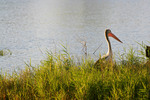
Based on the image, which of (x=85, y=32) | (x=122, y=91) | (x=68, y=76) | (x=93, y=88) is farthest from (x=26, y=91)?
(x=85, y=32)

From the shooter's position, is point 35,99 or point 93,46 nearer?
point 35,99

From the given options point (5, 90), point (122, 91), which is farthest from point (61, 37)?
point (122, 91)

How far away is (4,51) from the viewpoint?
12.3 metres

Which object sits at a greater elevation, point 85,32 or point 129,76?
point 85,32

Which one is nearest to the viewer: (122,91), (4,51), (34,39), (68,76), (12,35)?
(122,91)

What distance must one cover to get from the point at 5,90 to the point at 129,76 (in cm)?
228

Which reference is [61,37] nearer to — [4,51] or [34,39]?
[34,39]

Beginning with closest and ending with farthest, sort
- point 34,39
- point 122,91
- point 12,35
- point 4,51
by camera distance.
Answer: point 122,91, point 4,51, point 34,39, point 12,35

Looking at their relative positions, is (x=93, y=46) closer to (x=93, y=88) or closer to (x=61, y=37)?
(x=61, y=37)

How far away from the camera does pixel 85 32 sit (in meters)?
16.9

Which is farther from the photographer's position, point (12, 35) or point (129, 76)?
point (12, 35)

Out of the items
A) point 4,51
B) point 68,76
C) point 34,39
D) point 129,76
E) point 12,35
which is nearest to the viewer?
point 129,76

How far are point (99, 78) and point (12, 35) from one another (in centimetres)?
1255

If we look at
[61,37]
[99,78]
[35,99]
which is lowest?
[35,99]
